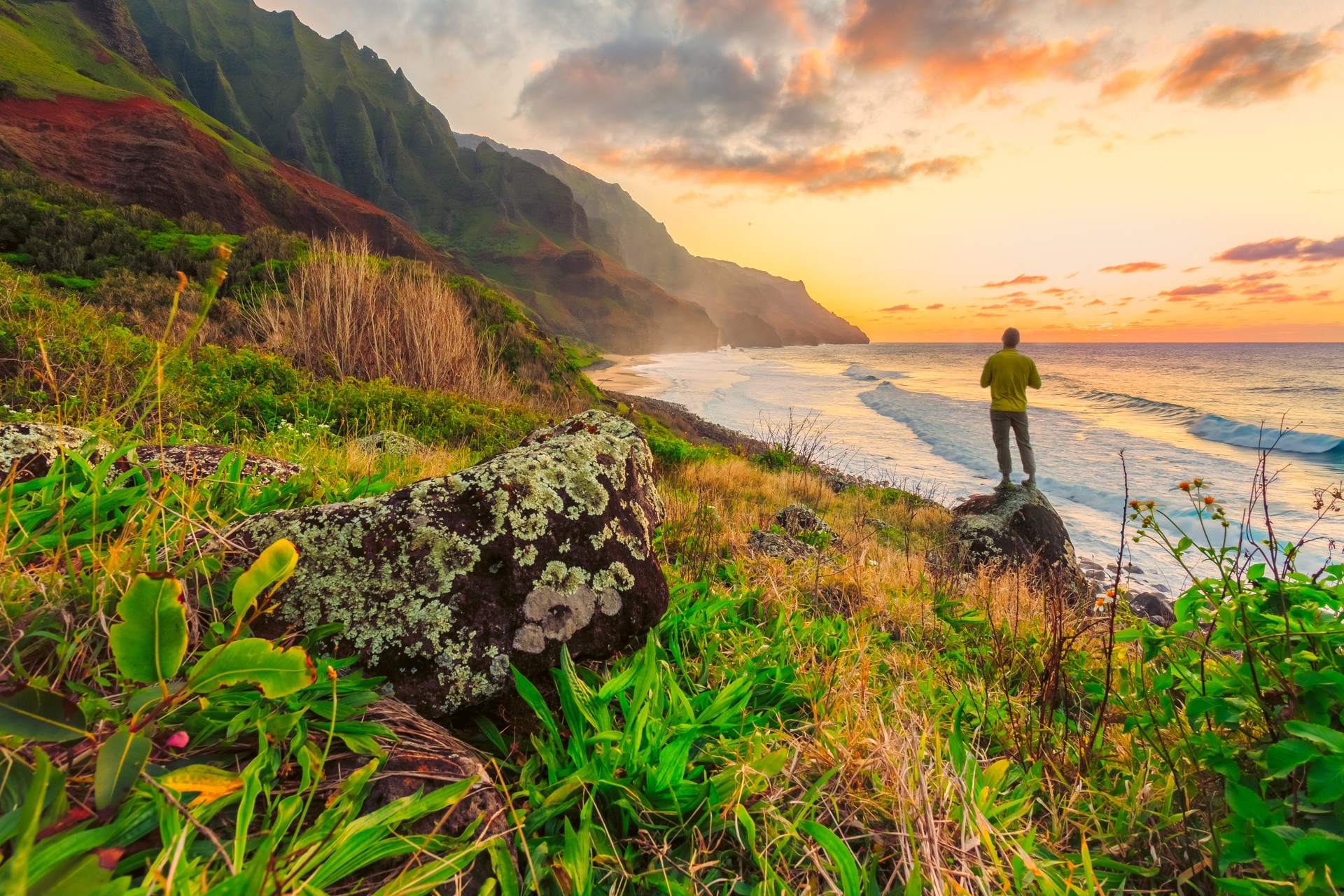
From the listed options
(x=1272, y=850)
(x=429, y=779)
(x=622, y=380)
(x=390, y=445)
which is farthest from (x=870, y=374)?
(x=429, y=779)

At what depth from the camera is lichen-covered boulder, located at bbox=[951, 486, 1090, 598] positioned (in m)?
7.99

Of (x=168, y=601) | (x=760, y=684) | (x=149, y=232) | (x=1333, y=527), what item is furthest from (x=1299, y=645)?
(x=149, y=232)

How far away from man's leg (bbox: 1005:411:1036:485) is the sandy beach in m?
20.1

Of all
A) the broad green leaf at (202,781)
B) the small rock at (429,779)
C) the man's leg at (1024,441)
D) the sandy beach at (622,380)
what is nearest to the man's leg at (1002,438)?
the man's leg at (1024,441)

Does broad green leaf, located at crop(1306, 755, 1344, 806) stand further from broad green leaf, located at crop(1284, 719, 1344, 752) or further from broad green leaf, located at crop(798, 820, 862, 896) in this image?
broad green leaf, located at crop(798, 820, 862, 896)

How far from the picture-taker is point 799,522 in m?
5.96

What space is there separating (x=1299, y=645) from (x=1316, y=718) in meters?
0.27

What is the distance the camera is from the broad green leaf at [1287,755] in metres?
1.19

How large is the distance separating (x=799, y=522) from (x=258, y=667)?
5.45 m

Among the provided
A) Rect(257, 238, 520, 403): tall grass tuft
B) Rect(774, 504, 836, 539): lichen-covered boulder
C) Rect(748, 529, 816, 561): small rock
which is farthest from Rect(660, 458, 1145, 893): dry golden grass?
Rect(257, 238, 520, 403): tall grass tuft

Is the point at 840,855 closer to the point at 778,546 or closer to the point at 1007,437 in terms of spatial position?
the point at 778,546

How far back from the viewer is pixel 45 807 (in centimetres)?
87

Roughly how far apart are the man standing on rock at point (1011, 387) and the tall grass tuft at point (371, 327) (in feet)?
30.6

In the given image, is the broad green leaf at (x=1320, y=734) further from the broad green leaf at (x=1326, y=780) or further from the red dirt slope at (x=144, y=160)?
the red dirt slope at (x=144, y=160)
